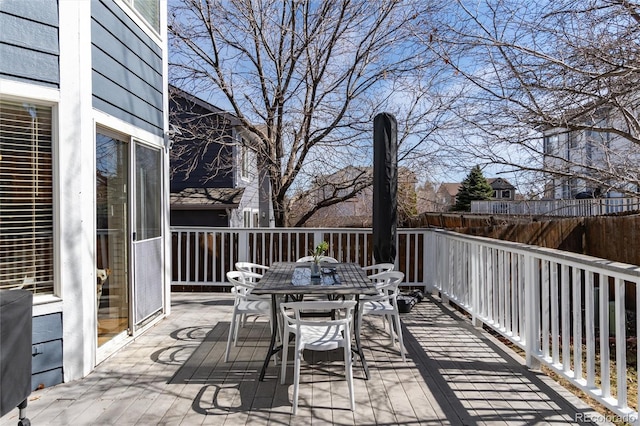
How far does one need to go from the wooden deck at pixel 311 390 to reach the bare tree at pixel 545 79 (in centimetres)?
254

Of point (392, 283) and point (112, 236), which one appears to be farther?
point (112, 236)

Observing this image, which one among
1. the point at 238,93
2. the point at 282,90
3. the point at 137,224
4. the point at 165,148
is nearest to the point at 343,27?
the point at 282,90

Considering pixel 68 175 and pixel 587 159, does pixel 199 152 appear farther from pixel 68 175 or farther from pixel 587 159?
pixel 587 159

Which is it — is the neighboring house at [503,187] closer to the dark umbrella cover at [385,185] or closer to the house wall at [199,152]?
the dark umbrella cover at [385,185]

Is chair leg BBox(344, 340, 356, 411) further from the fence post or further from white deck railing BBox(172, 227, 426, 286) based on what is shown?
the fence post

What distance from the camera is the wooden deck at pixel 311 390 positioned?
2717 millimetres

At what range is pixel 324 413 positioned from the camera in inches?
109

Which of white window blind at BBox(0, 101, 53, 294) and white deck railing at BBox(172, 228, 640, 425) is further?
white window blind at BBox(0, 101, 53, 294)

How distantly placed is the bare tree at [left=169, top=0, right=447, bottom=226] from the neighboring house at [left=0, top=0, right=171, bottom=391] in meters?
5.54

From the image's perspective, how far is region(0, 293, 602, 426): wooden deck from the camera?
8.91 ft

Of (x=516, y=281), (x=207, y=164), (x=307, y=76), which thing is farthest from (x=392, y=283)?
(x=207, y=164)

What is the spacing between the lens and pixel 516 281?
510 centimetres

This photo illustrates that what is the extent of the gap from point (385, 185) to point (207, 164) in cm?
625

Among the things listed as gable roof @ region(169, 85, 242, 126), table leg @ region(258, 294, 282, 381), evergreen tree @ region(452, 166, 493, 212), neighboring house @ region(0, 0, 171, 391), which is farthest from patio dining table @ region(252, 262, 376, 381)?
evergreen tree @ region(452, 166, 493, 212)
